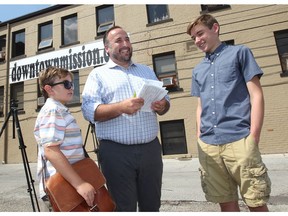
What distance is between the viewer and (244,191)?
77.0 inches

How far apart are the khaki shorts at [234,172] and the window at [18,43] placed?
14.1 metres

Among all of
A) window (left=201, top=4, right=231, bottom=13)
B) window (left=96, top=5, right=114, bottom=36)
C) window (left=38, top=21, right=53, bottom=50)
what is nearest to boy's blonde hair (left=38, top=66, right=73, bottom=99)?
window (left=201, top=4, right=231, bottom=13)

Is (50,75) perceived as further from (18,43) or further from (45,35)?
(18,43)

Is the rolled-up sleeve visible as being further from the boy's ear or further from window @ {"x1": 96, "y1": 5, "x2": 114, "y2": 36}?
window @ {"x1": 96, "y1": 5, "x2": 114, "y2": 36}

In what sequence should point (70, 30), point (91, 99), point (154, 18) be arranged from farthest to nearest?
1. point (70, 30)
2. point (154, 18)
3. point (91, 99)

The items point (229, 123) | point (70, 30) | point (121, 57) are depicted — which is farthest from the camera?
point (70, 30)

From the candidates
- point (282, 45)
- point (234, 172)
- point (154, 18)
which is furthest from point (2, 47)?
point (234, 172)

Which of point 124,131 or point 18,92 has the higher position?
point 18,92

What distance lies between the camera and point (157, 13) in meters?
11.3

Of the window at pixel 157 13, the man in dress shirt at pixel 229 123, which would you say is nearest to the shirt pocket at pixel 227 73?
the man in dress shirt at pixel 229 123

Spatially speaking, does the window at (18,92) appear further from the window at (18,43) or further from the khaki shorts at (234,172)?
the khaki shorts at (234,172)

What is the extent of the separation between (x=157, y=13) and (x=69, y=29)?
481cm

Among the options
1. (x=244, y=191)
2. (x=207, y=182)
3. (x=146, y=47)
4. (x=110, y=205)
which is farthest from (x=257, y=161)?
(x=146, y=47)
